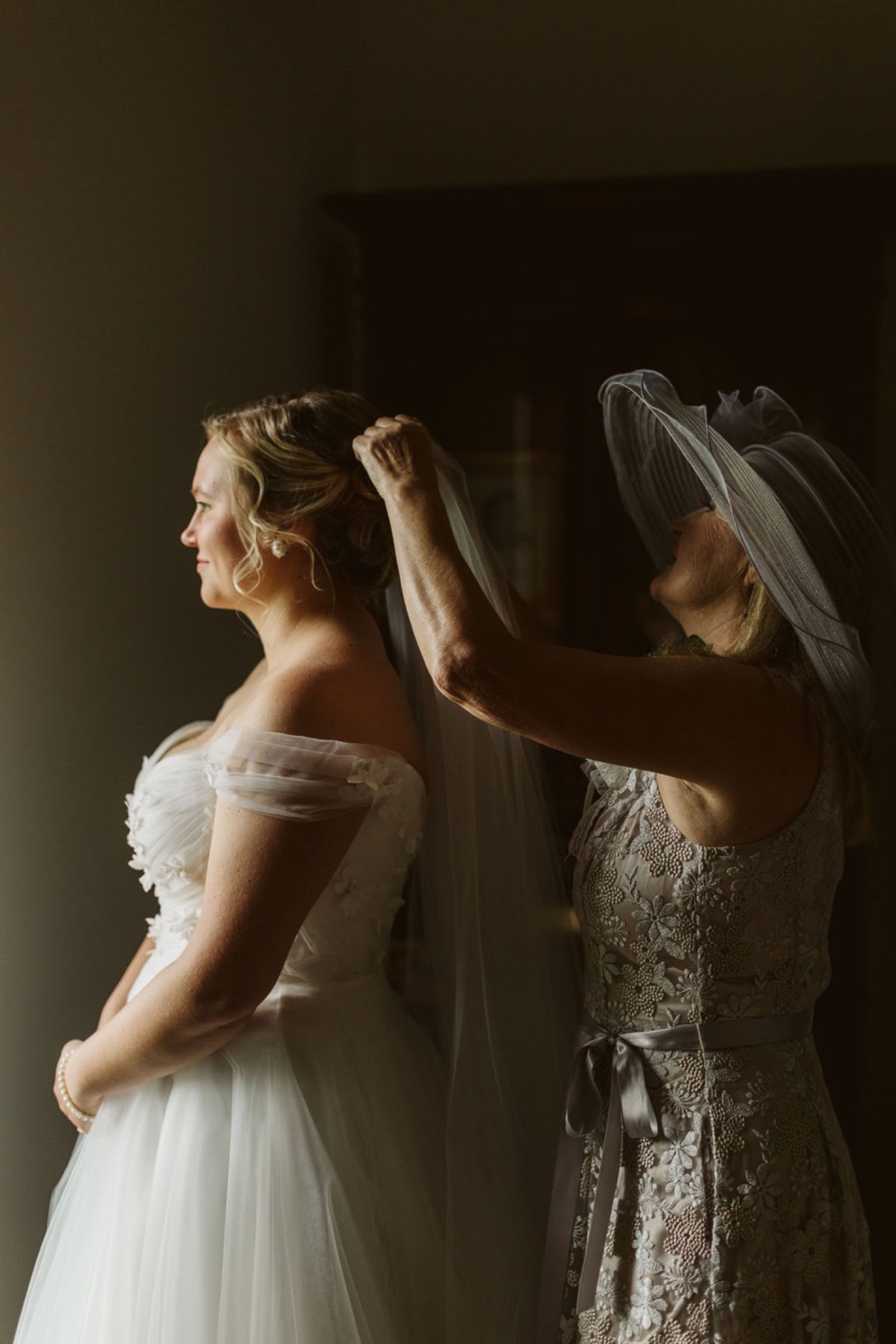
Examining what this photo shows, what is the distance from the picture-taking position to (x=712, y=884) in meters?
1.14

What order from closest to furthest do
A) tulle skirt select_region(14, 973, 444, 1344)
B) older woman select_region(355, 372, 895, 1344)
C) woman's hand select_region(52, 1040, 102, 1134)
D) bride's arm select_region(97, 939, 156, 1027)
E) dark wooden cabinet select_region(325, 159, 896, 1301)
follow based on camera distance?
older woman select_region(355, 372, 895, 1344), tulle skirt select_region(14, 973, 444, 1344), woman's hand select_region(52, 1040, 102, 1134), bride's arm select_region(97, 939, 156, 1027), dark wooden cabinet select_region(325, 159, 896, 1301)

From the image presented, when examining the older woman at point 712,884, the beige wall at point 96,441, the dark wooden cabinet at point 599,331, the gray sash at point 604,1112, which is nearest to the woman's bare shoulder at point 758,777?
the older woman at point 712,884

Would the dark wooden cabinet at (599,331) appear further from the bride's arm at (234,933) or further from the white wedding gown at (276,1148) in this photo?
the bride's arm at (234,933)

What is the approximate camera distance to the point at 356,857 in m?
1.26

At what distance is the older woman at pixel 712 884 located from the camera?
1.06 m

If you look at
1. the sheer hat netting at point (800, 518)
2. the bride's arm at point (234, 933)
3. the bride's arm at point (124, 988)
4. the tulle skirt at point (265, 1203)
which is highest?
the sheer hat netting at point (800, 518)

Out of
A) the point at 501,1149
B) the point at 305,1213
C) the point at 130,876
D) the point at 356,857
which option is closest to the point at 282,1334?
the point at 305,1213

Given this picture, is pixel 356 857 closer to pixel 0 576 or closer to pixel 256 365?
pixel 0 576

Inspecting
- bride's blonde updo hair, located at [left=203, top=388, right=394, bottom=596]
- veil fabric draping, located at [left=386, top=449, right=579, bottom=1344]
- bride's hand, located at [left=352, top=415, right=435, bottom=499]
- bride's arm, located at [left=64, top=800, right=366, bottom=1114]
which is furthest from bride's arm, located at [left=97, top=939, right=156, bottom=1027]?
bride's hand, located at [left=352, top=415, right=435, bottom=499]

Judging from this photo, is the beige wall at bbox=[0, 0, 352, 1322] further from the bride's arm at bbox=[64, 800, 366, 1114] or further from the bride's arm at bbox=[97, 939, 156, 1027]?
the bride's arm at bbox=[64, 800, 366, 1114]

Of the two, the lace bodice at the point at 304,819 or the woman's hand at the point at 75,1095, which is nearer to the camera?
the lace bodice at the point at 304,819

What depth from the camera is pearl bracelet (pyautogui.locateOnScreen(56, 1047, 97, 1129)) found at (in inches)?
52.1

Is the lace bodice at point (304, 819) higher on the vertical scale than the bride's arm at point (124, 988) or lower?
higher

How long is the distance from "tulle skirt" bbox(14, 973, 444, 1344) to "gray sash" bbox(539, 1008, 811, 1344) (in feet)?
0.46
